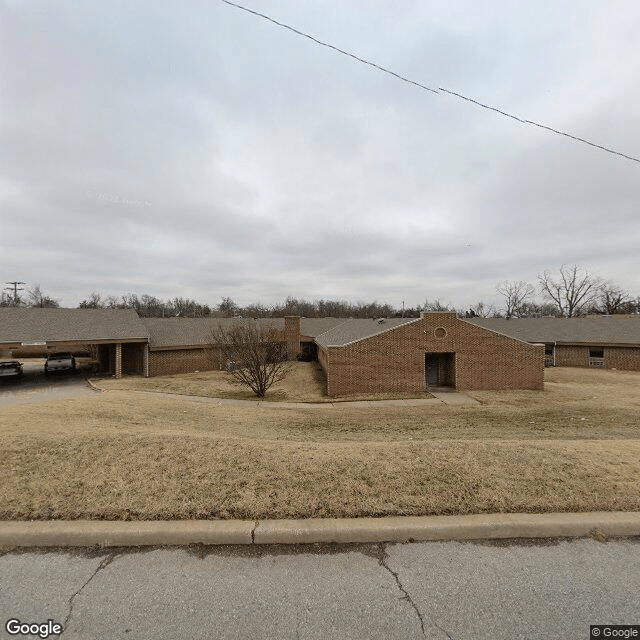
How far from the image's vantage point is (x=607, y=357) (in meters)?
28.1

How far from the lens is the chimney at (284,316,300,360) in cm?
3291

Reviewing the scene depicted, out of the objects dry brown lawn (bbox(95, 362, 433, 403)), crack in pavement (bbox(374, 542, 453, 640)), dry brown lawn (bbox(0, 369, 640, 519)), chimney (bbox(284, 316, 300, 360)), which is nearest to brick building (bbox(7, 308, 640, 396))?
dry brown lawn (bbox(95, 362, 433, 403))

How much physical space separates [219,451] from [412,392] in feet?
51.0

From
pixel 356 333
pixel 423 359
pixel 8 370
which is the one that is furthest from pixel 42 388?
pixel 423 359

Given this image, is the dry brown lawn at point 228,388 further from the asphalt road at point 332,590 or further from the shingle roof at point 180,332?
the asphalt road at point 332,590

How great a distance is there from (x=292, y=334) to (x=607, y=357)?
88.3 ft

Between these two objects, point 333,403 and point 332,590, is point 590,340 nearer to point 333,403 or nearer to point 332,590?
point 333,403

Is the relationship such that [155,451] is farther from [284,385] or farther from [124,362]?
[124,362]

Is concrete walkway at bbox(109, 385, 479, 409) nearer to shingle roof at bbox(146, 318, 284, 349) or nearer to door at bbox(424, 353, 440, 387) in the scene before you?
door at bbox(424, 353, 440, 387)

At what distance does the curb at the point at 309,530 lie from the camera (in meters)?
3.32

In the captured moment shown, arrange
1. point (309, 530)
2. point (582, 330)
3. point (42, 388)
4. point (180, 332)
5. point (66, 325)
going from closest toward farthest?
point (309, 530)
point (42, 388)
point (66, 325)
point (180, 332)
point (582, 330)

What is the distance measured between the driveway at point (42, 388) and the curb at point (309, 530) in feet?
45.8

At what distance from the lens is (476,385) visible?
1966cm

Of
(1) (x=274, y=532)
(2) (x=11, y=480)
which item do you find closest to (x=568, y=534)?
(1) (x=274, y=532)
